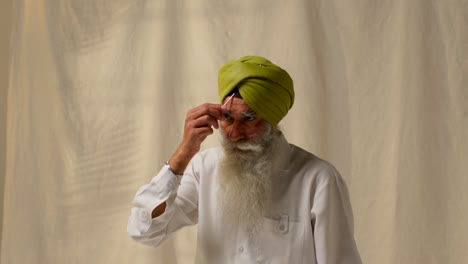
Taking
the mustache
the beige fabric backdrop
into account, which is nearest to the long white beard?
the mustache

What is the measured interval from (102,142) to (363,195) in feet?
4.90

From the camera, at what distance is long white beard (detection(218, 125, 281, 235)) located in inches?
72.7

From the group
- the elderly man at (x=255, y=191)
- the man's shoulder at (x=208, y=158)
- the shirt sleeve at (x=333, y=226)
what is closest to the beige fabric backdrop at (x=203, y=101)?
the man's shoulder at (x=208, y=158)

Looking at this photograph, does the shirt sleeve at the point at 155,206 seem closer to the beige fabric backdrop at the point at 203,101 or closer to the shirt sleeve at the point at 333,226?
the shirt sleeve at the point at 333,226

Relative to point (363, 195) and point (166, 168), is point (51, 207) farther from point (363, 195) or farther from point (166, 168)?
point (363, 195)

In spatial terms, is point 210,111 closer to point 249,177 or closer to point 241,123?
point 241,123

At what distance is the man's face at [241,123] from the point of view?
1813mm

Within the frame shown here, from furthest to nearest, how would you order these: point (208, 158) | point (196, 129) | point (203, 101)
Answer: point (203, 101) < point (208, 158) < point (196, 129)

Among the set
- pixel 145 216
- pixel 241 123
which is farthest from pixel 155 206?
pixel 241 123

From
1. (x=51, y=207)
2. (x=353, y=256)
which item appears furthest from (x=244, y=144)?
(x=51, y=207)

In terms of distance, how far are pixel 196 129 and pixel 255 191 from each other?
31cm

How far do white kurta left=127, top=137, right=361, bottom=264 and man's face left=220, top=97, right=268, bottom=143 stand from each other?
137mm

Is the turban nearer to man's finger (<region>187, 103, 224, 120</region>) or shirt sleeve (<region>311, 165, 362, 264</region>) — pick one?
man's finger (<region>187, 103, 224, 120</region>)

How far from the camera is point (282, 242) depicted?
1792 mm
